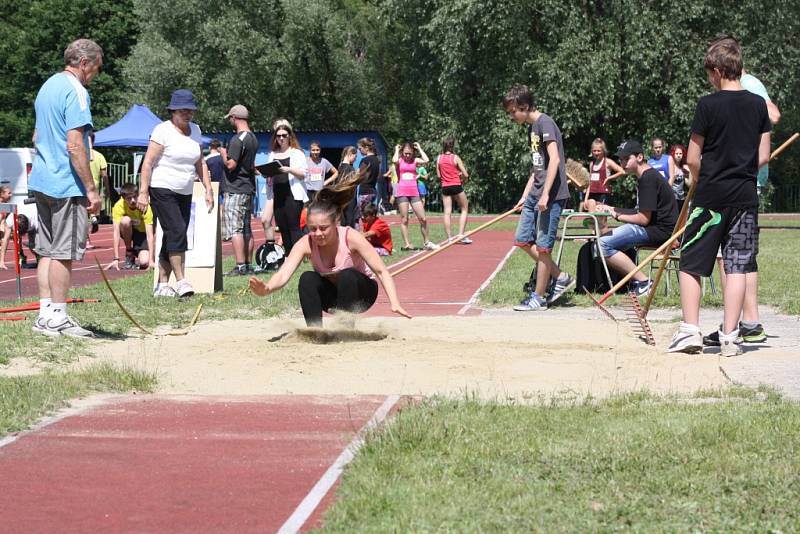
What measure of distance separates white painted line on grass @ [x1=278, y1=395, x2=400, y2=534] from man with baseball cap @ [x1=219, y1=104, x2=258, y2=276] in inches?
362

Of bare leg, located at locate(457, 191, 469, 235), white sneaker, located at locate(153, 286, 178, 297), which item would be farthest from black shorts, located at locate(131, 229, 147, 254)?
white sneaker, located at locate(153, 286, 178, 297)

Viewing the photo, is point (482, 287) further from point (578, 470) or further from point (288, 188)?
point (578, 470)

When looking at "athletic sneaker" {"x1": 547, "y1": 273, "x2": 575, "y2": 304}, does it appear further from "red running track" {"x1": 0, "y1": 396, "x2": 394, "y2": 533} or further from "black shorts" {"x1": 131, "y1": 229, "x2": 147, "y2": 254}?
"black shorts" {"x1": 131, "y1": 229, "x2": 147, "y2": 254}

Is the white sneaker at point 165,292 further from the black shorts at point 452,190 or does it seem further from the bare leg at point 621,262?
the black shorts at point 452,190

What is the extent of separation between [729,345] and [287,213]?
8.30 meters

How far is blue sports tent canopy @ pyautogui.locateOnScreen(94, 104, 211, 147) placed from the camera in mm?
30562

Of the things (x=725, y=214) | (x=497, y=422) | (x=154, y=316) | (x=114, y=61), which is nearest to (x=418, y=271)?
(x=154, y=316)

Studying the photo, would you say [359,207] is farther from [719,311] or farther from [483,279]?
[719,311]

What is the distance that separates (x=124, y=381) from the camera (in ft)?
22.2

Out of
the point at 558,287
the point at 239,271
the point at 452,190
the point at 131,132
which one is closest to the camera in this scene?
the point at 558,287

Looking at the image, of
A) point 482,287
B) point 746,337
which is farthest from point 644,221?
point 746,337

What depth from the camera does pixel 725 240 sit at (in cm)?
783

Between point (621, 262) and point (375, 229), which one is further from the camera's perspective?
point (375, 229)

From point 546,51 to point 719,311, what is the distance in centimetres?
2632
